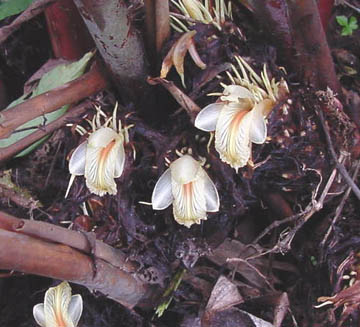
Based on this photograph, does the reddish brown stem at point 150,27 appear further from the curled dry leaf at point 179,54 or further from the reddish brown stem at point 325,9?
the reddish brown stem at point 325,9

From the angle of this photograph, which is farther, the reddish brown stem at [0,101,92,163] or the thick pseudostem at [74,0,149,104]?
the reddish brown stem at [0,101,92,163]

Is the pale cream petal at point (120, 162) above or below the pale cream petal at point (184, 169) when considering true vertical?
above

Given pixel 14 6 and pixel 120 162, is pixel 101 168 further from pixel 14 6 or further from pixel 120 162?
pixel 14 6

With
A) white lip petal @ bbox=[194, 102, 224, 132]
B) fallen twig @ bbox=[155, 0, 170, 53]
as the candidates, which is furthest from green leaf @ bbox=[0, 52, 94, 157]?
white lip petal @ bbox=[194, 102, 224, 132]

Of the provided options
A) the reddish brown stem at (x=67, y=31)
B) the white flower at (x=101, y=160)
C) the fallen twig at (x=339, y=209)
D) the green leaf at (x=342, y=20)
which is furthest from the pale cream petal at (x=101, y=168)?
the green leaf at (x=342, y=20)

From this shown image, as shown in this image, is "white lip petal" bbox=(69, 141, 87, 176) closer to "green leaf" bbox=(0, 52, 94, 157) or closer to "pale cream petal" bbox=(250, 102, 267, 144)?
"green leaf" bbox=(0, 52, 94, 157)

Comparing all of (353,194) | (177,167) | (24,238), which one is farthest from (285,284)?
(24,238)

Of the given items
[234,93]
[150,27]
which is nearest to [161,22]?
[150,27]

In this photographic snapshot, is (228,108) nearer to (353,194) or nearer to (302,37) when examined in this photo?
(302,37)
